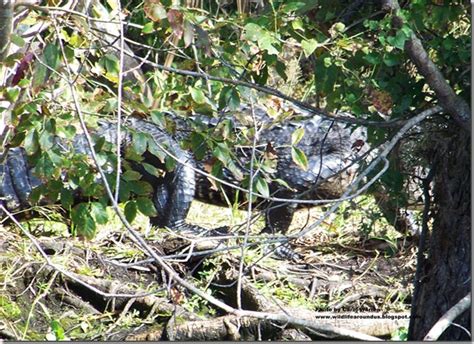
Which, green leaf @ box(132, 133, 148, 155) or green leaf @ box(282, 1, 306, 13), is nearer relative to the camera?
green leaf @ box(282, 1, 306, 13)

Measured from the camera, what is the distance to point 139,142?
103 inches

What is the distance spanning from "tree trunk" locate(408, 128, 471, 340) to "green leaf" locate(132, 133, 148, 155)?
2.97 feet

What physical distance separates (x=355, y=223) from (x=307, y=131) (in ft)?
3.39

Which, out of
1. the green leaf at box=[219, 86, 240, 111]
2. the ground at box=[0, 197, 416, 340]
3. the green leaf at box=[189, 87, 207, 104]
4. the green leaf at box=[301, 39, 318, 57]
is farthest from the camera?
the ground at box=[0, 197, 416, 340]

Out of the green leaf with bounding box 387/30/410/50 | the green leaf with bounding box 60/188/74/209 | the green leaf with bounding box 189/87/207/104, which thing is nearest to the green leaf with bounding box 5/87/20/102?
the green leaf with bounding box 60/188/74/209

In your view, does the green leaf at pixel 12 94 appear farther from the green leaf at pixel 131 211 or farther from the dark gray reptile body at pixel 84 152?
the dark gray reptile body at pixel 84 152

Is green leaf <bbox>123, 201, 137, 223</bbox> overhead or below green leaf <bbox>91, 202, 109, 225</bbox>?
overhead

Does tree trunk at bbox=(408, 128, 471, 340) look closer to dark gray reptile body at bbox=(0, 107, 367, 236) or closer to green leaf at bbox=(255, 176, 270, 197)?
green leaf at bbox=(255, 176, 270, 197)

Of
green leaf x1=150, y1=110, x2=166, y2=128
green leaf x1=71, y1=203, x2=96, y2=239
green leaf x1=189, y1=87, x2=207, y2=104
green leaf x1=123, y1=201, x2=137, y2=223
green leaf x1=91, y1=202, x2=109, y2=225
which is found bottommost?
green leaf x1=71, y1=203, x2=96, y2=239

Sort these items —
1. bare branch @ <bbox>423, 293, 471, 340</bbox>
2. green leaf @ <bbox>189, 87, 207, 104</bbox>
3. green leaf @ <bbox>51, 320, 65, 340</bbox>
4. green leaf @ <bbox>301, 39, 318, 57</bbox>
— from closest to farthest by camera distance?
bare branch @ <bbox>423, 293, 471, 340</bbox>
green leaf @ <bbox>301, 39, 318, 57</bbox>
green leaf @ <bbox>189, 87, 207, 104</bbox>
green leaf @ <bbox>51, 320, 65, 340</bbox>

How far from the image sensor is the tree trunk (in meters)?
2.54

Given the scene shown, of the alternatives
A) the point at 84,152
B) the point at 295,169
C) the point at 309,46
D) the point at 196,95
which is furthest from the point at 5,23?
the point at 295,169

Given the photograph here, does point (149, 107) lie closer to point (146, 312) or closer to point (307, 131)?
point (146, 312)

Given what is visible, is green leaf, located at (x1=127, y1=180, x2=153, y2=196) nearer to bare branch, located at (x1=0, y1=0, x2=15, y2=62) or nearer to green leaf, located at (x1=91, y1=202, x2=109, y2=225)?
green leaf, located at (x1=91, y1=202, x2=109, y2=225)
